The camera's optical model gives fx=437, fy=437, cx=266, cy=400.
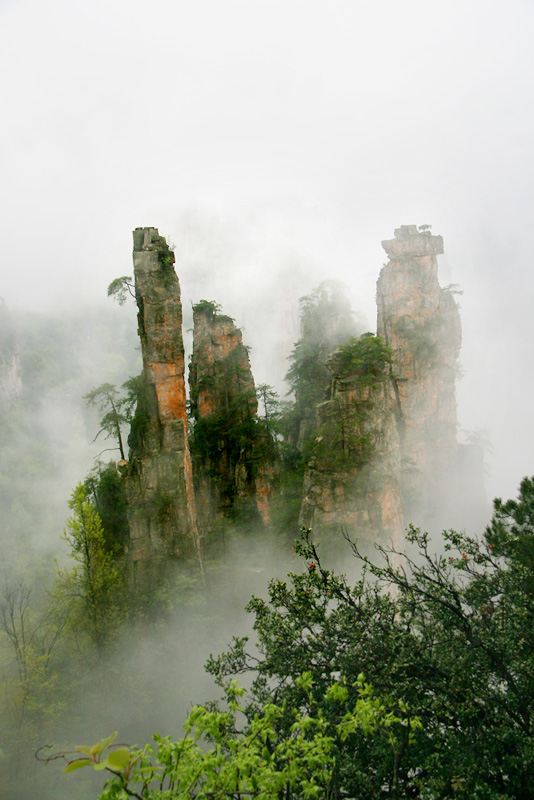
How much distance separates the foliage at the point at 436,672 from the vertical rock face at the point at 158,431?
541 inches

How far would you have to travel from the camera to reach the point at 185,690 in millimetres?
18312

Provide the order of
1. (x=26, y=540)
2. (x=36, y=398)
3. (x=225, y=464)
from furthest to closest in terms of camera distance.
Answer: (x=36, y=398), (x=26, y=540), (x=225, y=464)

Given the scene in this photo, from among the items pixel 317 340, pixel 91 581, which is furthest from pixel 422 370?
pixel 91 581

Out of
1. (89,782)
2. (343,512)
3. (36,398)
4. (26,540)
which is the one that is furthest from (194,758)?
(36,398)

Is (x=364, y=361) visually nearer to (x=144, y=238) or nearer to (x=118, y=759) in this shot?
(x=144, y=238)

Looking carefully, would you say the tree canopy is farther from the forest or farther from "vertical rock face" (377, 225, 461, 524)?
"vertical rock face" (377, 225, 461, 524)

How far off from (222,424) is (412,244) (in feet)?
71.5

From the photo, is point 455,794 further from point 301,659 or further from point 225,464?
point 225,464

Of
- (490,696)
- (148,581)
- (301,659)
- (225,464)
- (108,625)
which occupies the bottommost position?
(490,696)

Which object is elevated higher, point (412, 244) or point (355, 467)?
point (412, 244)

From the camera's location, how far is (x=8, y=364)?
69.5 m

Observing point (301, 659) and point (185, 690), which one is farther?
point (185, 690)

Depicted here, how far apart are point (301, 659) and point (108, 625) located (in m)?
14.7

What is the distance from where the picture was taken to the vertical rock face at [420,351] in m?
35.6
